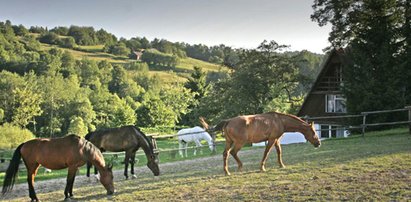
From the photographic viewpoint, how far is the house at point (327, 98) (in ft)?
101

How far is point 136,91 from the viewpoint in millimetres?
92312

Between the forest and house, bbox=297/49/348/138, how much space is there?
2.99 meters

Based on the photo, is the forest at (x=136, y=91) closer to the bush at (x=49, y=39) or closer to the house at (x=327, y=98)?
the house at (x=327, y=98)

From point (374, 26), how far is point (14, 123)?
54.7 meters

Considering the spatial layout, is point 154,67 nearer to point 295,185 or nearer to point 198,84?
point 198,84

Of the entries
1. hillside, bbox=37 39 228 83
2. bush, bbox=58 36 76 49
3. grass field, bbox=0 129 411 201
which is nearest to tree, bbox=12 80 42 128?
grass field, bbox=0 129 411 201

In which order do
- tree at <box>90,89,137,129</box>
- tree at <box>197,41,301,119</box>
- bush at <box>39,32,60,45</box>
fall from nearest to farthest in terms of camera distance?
tree at <box>197,41,301,119</box> → tree at <box>90,89,137,129</box> → bush at <box>39,32,60,45</box>

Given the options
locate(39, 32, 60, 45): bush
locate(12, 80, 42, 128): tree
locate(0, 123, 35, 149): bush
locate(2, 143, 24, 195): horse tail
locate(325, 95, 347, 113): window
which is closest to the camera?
locate(2, 143, 24, 195): horse tail

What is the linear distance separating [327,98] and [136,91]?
6562cm

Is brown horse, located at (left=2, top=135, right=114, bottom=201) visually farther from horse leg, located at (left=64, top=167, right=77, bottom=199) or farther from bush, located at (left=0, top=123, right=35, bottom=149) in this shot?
bush, located at (left=0, top=123, right=35, bottom=149)

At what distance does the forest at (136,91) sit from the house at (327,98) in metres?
2.99

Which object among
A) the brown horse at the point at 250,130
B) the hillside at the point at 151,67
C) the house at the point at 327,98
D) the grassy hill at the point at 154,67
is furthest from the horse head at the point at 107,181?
the hillside at the point at 151,67

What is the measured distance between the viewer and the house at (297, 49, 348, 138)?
3072 cm

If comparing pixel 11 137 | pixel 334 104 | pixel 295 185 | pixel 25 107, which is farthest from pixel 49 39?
pixel 295 185
